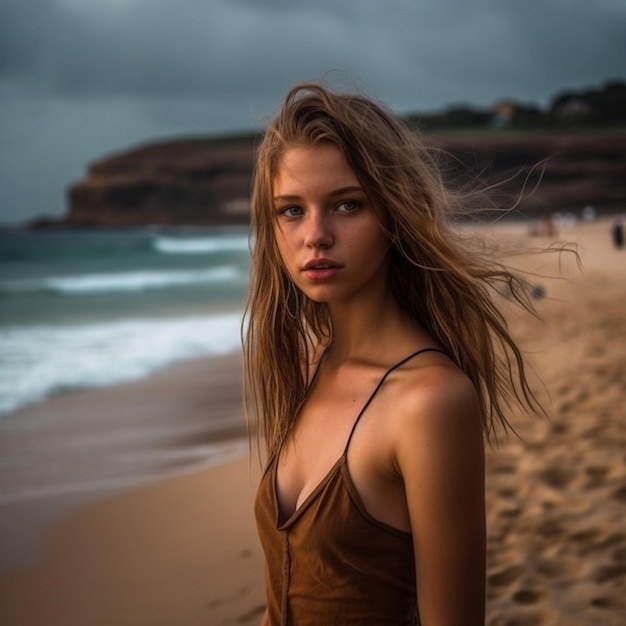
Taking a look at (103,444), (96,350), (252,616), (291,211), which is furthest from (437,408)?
(96,350)

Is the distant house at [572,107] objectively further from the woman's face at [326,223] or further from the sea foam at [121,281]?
the woman's face at [326,223]

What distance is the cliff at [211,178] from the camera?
8169cm

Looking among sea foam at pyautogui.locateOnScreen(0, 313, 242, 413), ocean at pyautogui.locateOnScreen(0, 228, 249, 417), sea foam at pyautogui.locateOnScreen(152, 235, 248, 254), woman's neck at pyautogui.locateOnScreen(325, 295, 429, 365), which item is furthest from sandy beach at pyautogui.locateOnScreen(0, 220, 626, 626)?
sea foam at pyautogui.locateOnScreen(152, 235, 248, 254)

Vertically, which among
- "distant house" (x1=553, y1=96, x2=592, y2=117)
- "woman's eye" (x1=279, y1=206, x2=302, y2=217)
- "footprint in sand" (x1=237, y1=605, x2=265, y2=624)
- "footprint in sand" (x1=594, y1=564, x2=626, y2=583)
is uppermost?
"distant house" (x1=553, y1=96, x2=592, y2=117)

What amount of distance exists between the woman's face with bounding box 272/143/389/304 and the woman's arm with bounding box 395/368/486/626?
0.28m

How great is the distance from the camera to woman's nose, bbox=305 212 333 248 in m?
1.47

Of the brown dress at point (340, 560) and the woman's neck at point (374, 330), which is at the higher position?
the woman's neck at point (374, 330)

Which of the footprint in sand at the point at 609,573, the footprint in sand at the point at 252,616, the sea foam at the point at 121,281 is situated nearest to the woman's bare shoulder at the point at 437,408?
the footprint in sand at the point at 609,573

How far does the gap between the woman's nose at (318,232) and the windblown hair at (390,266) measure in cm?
10

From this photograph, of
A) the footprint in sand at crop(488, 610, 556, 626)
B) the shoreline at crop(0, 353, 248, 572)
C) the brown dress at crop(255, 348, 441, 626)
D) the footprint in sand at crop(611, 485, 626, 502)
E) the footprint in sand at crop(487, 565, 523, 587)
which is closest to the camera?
the brown dress at crop(255, 348, 441, 626)

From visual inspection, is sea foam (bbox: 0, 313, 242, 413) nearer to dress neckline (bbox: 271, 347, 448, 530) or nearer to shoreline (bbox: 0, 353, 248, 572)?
shoreline (bbox: 0, 353, 248, 572)

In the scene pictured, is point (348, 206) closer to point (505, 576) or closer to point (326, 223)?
point (326, 223)

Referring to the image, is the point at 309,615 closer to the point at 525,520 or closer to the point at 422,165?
the point at 422,165

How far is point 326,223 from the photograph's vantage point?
1481 millimetres
